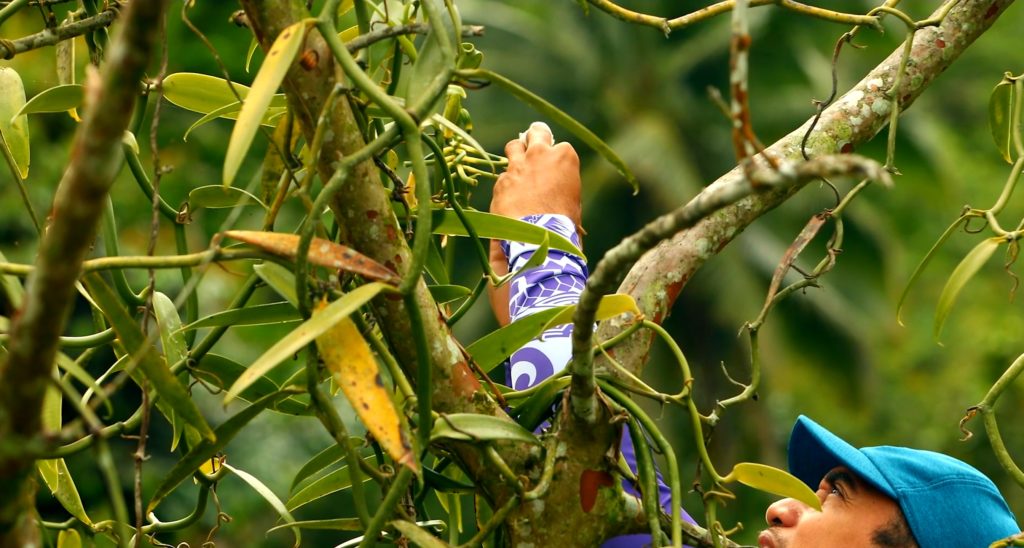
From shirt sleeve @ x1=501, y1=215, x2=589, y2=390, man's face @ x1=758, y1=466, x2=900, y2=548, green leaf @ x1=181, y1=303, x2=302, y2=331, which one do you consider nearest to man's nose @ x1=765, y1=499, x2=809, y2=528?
man's face @ x1=758, y1=466, x2=900, y2=548

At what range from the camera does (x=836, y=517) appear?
89 cm

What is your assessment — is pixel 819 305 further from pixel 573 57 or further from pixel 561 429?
pixel 561 429

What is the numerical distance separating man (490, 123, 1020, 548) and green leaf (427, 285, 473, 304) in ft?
0.46

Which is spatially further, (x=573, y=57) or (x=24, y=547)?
(x=573, y=57)

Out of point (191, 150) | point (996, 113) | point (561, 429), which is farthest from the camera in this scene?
point (191, 150)

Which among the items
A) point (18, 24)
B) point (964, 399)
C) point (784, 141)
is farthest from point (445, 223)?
point (964, 399)

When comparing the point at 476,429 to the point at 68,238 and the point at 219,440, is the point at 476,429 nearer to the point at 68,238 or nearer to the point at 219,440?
the point at 219,440

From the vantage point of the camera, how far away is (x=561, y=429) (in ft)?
2.15

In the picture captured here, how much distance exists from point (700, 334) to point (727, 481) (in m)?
7.28

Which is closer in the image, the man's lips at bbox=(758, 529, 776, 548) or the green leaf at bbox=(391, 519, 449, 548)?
the green leaf at bbox=(391, 519, 449, 548)

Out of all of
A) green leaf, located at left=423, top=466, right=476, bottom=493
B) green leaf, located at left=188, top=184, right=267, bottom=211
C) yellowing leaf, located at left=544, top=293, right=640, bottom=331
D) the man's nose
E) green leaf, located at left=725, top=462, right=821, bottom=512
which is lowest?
the man's nose

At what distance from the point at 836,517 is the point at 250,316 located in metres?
0.47

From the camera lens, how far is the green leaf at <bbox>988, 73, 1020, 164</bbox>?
0.78 meters

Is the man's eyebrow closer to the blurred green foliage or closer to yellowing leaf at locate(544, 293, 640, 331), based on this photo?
yellowing leaf at locate(544, 293, 640, 331)
